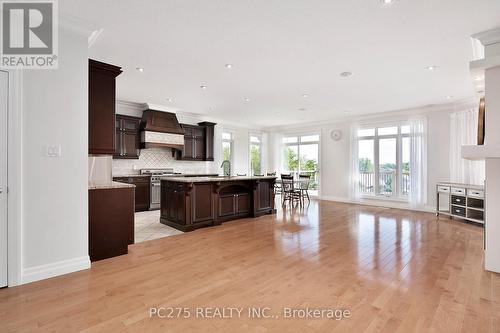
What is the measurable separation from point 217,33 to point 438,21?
2.45m

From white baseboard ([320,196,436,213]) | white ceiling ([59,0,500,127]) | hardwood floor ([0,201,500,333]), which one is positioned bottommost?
hardwood floor ([0,201,500,333])

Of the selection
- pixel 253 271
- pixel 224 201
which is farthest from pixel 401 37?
pixel 224 201

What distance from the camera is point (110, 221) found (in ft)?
10.4

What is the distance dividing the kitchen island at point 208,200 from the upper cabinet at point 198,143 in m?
2.64

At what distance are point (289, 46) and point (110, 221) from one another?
3.28m

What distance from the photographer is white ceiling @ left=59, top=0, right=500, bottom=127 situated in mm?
2488

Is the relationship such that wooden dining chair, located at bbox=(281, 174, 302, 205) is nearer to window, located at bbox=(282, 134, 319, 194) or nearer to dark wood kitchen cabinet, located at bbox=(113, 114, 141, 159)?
window, located at bbox=(282, 134, 319, 194)

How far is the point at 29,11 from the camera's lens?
8.10 ft

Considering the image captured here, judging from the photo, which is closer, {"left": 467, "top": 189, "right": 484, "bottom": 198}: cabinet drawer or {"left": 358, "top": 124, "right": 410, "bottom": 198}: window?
{"left": 467, "top": 189, "right": 484, "bottom": 198}: cabinet drawer

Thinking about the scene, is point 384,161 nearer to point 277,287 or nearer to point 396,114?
point 396,114

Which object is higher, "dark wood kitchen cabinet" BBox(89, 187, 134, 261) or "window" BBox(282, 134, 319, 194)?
"window" BBox(282, 134, 319, 194)

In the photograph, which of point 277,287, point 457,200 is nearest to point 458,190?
point 457,200

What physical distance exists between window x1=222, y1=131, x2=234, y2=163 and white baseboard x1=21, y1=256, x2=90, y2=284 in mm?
6212

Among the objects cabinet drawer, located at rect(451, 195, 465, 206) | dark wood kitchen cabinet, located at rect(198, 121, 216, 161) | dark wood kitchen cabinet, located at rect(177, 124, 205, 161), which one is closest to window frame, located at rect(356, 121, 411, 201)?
cabinet drawer, located at rect(451, 195, 465, 206)
